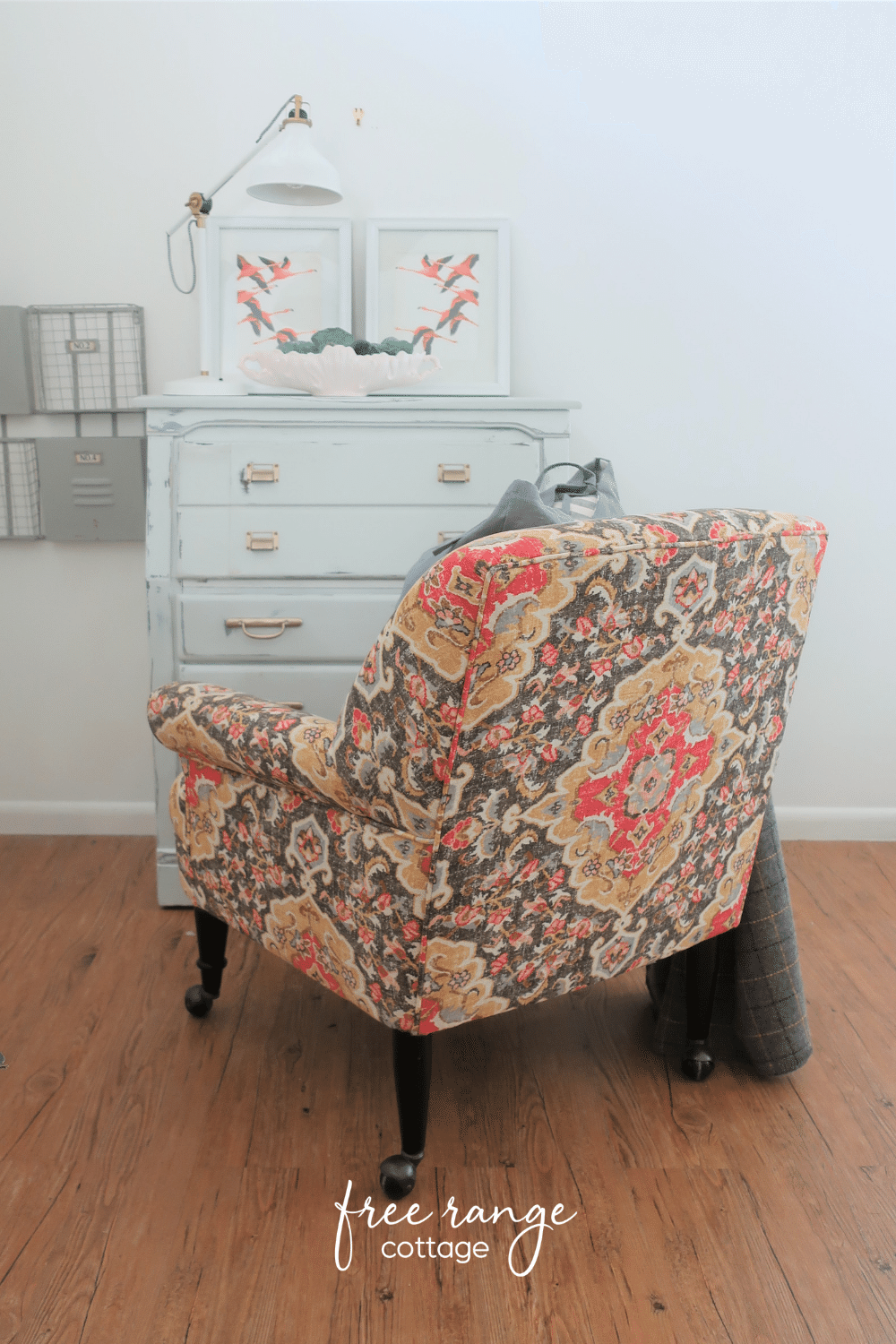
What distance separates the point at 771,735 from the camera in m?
1.49

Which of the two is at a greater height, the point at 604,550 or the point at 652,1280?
the point at 604,550

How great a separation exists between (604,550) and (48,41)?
2.24 metres

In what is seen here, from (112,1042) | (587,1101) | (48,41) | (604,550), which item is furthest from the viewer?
(48,41)

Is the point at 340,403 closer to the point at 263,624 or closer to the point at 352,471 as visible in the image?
the point at 352,471

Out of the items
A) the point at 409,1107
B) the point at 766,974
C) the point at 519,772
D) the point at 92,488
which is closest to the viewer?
the point at 519,772

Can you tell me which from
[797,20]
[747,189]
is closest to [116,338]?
[747,189]

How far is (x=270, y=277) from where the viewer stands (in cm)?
254

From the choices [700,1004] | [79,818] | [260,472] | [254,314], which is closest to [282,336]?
[254,314]

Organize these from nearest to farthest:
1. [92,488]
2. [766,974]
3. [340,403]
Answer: [766,974] < [340,403] < [92,488]

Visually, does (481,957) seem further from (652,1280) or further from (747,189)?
(747,189)

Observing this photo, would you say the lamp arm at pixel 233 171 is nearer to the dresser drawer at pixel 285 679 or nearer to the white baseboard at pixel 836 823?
Answer: the dresser drawer at pixel 285 679

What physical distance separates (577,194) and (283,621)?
1323 mm

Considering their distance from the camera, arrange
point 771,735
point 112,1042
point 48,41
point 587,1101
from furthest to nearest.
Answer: point 48,41
point 112,1042
point 587,1101
point 771,735

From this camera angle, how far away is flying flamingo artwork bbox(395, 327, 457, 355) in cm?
256
